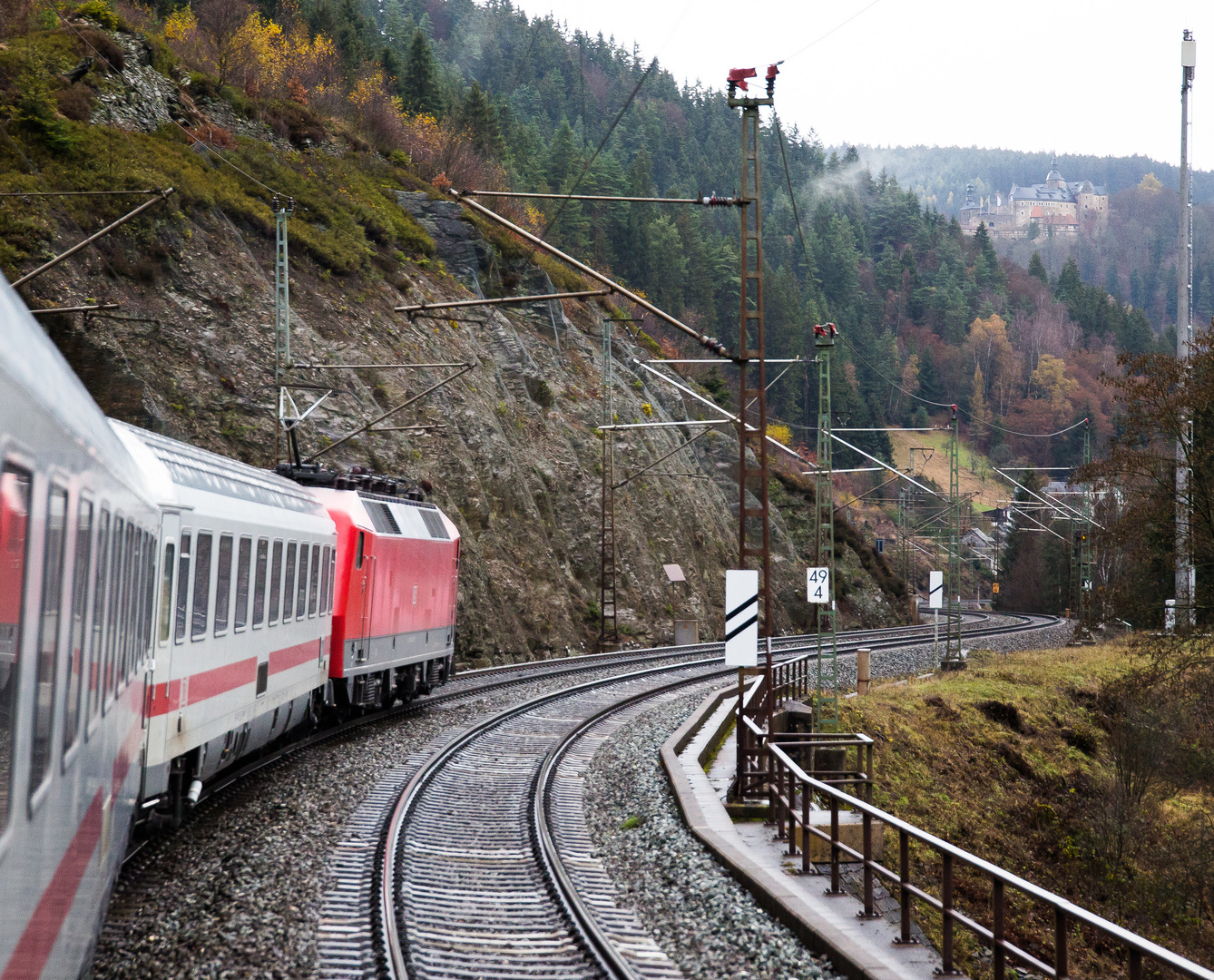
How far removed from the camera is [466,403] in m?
41.9

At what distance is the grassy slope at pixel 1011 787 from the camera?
19.0 m

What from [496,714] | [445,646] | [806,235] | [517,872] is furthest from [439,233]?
[806,235]

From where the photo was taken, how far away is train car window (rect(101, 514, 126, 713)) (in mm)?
5765

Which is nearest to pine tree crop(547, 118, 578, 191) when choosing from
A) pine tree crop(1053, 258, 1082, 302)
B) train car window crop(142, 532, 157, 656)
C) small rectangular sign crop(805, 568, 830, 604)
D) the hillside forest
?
the hillside forest

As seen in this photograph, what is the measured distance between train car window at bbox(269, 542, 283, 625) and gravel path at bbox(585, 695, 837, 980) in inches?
168

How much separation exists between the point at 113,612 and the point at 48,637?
228 cm

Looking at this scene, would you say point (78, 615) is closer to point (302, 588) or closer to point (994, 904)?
point (994, 904)

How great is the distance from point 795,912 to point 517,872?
3080 mm

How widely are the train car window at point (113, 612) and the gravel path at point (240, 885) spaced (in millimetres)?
2590

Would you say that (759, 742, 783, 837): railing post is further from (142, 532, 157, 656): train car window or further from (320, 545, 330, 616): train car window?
(320, 545, 330, 616): train car window

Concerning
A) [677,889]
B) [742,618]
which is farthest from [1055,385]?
[677,889]

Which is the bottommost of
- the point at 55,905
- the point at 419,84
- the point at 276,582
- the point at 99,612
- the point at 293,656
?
the point at 293,656

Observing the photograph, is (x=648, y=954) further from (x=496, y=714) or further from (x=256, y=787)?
(x=496, y=714)

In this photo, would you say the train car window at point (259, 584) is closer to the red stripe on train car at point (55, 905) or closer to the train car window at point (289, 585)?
the train car window at point (289, 585)
